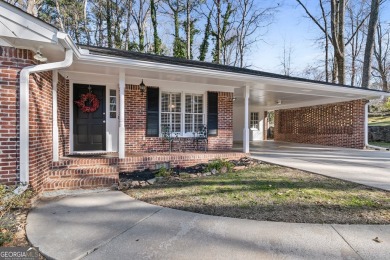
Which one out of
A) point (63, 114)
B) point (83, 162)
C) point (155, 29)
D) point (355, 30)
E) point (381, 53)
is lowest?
point (83, 162)

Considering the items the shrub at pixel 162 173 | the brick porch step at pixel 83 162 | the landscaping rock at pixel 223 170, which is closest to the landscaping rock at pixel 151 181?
the shrub at pixel 162 173

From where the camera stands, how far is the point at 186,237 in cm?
270

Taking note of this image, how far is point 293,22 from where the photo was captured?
18.8 meters

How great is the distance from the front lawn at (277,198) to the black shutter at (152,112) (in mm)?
2395

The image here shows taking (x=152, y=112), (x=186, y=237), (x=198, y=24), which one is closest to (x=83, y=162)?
(x=152, y=112)

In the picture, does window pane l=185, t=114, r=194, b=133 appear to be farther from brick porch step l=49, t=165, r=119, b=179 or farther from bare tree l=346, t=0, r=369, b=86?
bare tree l=346, t=0, r=369, b=86

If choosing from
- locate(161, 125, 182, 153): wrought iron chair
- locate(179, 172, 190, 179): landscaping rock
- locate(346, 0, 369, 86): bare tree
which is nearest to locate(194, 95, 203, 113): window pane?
locate(161, 125, 182, 153): wrought iron chair

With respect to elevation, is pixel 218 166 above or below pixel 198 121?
below

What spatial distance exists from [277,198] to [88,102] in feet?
17.8

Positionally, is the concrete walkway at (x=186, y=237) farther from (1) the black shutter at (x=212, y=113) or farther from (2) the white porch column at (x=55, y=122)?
(1) the black shutter at (x=212, y=113)

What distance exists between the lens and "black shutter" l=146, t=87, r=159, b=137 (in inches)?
289

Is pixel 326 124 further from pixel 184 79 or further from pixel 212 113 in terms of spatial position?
pixel 184 79

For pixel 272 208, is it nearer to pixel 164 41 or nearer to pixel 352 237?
pixel 352 237

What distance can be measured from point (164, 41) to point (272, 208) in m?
20.6
